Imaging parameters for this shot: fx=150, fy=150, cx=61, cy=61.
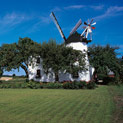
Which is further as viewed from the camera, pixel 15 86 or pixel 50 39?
pixel 50 39

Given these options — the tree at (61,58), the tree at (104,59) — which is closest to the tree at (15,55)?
A: the tree at (61,58)

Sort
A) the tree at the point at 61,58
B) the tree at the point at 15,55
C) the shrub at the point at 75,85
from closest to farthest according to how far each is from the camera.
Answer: the shrub at the point at 75,85 < the tree at the point at 61,58 < the tree at the point at 15,55

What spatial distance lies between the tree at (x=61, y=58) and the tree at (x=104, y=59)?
241 centimetres

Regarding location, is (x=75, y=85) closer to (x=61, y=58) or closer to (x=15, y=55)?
(x=61, y=58)

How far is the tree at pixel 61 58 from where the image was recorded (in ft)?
91.1

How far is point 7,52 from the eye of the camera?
35344 mm

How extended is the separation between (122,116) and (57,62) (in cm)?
2214

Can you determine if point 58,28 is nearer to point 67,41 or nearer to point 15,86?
point 67,41

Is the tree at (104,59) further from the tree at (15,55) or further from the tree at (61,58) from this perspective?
the tree at (15,55)

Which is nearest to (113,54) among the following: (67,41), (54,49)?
(67,41)

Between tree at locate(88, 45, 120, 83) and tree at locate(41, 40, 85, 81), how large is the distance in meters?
2.41

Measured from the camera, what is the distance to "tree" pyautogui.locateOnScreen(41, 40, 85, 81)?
27781 mm

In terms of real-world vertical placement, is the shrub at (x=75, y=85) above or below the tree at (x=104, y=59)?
below

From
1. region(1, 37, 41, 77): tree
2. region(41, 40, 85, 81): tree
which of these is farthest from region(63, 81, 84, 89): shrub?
region(1, 37, 41, 77): tree
